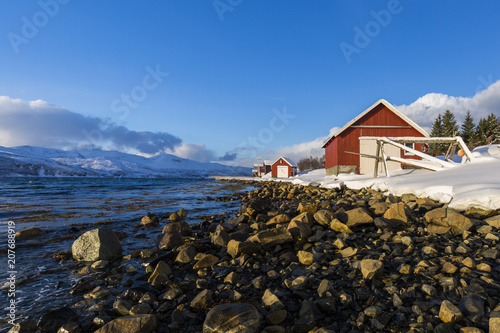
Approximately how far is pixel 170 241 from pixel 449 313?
4.87m

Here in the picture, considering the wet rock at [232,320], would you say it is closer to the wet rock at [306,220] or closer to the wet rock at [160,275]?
the wet rock at [160,275]

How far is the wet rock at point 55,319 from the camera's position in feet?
9.29

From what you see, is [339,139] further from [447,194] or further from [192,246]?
[192,246]

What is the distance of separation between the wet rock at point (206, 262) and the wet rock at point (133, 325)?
1.56 meters

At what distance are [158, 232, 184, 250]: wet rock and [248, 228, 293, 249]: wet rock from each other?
1.81 m

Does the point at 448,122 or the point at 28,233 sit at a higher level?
the point at 448,122

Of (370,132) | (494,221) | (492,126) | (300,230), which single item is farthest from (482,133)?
(300,230)

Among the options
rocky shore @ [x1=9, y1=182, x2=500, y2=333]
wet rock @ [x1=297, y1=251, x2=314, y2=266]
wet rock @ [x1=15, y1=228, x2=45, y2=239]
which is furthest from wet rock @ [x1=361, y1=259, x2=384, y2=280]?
wet rock @ [x1=15, y1=228, x2=45, y2=239]

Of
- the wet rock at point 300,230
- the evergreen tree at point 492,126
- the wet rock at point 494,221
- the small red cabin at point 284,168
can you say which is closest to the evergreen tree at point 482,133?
the evergreen tree at point 492,126

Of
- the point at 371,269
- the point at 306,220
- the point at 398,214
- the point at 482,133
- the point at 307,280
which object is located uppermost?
the point at 482,133

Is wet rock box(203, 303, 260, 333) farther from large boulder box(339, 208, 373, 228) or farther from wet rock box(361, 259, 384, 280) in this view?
large boulder box(339, 208, 373, 228)

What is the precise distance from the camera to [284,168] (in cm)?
4866

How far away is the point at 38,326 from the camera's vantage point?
112 inches

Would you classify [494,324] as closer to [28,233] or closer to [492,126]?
[28,233]
